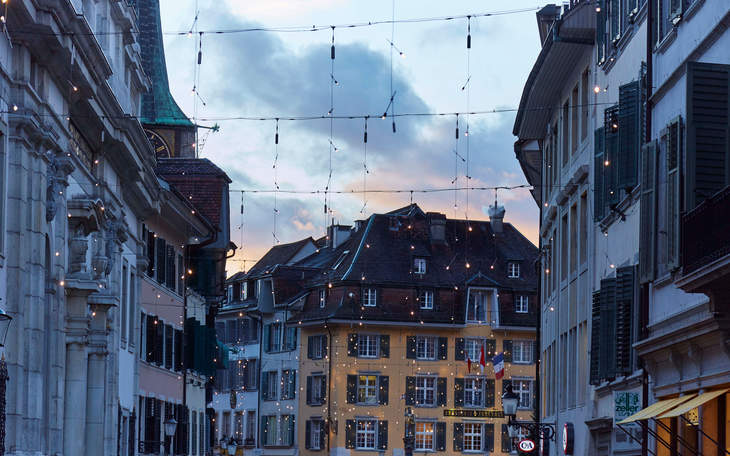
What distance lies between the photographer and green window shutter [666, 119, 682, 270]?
1858cm

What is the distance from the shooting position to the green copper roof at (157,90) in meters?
53.9

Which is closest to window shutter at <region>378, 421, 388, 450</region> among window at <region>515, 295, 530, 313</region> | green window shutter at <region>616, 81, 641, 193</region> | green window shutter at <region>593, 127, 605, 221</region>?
Answer: window at <region>515, 295, 530, 313</region>

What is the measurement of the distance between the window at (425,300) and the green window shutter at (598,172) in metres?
55.1

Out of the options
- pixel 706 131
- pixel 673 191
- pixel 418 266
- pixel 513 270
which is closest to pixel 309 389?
pixel 418 266

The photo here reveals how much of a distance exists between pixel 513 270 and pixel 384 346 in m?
9.26

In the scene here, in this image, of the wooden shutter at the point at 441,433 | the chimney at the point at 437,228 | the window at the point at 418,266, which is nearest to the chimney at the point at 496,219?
the chimney at the point at 437,228

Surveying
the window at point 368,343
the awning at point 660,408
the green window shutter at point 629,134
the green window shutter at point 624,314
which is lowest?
the awning at point 660,408

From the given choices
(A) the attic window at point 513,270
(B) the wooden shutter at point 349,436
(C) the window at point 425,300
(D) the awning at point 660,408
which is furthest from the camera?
(A) the attic window at point 513,270

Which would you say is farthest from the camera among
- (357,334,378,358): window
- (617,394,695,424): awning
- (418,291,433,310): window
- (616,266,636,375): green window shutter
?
(418,291,433,310): window

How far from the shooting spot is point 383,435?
8106 centimetres

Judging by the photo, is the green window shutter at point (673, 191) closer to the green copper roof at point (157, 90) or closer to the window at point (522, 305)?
the green copper roof at point (157, 90)

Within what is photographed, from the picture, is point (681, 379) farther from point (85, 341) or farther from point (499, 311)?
point (499, 311)

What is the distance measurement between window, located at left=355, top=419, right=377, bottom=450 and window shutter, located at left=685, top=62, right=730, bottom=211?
64.2 m

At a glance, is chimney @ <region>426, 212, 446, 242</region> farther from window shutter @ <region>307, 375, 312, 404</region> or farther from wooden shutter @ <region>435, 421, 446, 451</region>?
wooden shutter @ <region>435, 421, 446, 451</region>
